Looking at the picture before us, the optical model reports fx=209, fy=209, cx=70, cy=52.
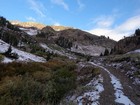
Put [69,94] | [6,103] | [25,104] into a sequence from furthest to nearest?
[69,94] < [25,104] < [6,103]

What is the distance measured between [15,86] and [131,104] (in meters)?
7.33

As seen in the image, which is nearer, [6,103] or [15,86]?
[6,103]

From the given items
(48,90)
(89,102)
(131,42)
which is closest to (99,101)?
(89,102)

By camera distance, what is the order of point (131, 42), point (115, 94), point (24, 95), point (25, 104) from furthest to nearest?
point (131, 42), point (115, 94), point (24, 95), point (25, 104)

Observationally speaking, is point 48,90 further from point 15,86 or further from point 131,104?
point 131,104

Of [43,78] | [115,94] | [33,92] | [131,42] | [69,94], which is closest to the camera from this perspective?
[33,92]

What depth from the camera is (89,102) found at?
1270 cm

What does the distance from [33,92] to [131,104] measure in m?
6.10

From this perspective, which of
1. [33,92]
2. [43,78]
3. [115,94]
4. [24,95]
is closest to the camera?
[24,95]

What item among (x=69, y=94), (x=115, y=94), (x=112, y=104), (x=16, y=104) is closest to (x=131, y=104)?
(x=112, y=104)

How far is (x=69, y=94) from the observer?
16281 millimetres

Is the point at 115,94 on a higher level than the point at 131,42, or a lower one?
lower

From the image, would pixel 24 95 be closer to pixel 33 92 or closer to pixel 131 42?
pixel 33 92

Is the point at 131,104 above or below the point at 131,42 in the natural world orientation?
below
